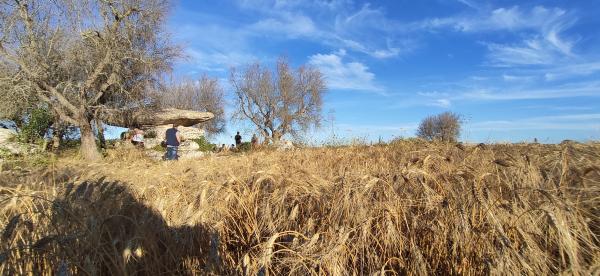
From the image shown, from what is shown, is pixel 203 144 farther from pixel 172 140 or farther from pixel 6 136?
pixel 6 136

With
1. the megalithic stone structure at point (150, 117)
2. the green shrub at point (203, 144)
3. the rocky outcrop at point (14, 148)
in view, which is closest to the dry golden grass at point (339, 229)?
the rocky outcrop at point (14, 148)

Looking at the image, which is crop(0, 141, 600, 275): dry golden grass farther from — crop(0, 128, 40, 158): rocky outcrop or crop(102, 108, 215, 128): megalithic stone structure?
crop(102, 108, 215, 128): megalithic stone structure

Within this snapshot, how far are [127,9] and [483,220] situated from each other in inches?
726

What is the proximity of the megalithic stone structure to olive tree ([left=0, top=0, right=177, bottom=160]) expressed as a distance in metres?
0.63

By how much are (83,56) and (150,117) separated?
16.5ft

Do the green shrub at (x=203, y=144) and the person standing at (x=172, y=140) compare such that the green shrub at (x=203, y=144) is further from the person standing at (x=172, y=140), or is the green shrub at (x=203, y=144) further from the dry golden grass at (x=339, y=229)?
the dry golden grass at (x=339, y=229)

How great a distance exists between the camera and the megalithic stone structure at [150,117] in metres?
18.0

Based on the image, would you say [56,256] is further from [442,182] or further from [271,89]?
[271,89]

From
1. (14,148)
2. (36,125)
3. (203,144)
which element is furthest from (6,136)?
(203,144)

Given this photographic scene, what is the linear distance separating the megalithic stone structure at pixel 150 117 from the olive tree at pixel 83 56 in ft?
2.07

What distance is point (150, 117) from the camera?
20125mm

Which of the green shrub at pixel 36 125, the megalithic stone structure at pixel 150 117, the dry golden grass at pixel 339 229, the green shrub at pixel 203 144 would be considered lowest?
the dry golden grass at pixel 339 229

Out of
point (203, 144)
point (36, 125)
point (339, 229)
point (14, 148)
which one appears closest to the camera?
point (339, 229)

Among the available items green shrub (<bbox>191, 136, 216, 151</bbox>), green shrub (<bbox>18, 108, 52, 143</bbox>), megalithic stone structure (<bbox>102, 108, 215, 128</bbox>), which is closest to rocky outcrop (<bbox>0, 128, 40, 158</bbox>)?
green shrub (<bbox>18, 108, 52, 143</bbox>)
